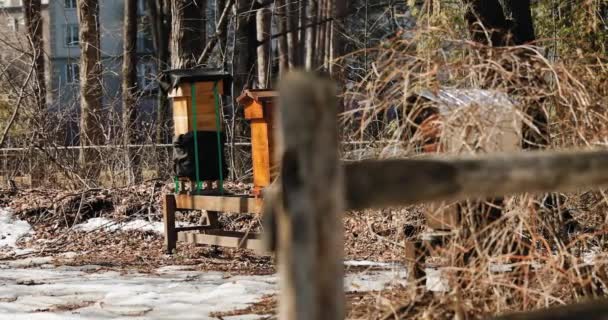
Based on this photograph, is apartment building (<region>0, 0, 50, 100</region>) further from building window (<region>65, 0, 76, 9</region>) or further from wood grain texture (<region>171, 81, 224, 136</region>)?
wood grain texture (<region>171, 81, 224, 136</region>)

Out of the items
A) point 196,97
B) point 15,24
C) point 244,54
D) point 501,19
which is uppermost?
point 15,24

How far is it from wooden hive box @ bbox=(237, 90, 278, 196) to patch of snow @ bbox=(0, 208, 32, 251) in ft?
11.5

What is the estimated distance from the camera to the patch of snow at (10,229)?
12.3m

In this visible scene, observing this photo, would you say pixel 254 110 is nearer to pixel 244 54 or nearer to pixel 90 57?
pixel 244 54

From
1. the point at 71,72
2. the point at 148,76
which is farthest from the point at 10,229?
the point at 148,76

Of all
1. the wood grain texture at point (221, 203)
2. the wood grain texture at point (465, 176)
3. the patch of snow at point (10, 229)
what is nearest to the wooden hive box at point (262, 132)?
the wood grain texture at point (221, 203)

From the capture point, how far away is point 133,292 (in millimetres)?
8211

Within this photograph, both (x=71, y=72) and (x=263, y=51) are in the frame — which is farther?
(x=263, y=51)

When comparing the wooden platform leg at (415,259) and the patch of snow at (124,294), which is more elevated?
the wooden platform leg at (415,259)

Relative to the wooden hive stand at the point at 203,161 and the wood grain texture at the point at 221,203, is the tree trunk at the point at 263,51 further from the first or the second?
the wood grain texture at the point at 221,203

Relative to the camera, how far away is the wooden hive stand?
396 inches

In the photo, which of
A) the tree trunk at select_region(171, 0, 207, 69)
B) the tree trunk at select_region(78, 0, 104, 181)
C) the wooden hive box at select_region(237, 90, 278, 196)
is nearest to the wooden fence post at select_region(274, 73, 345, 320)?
the wooden hive box at select_region(237, 90, 278, 196)

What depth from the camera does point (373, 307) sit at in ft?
18.6

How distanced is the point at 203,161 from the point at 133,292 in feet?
9.28
